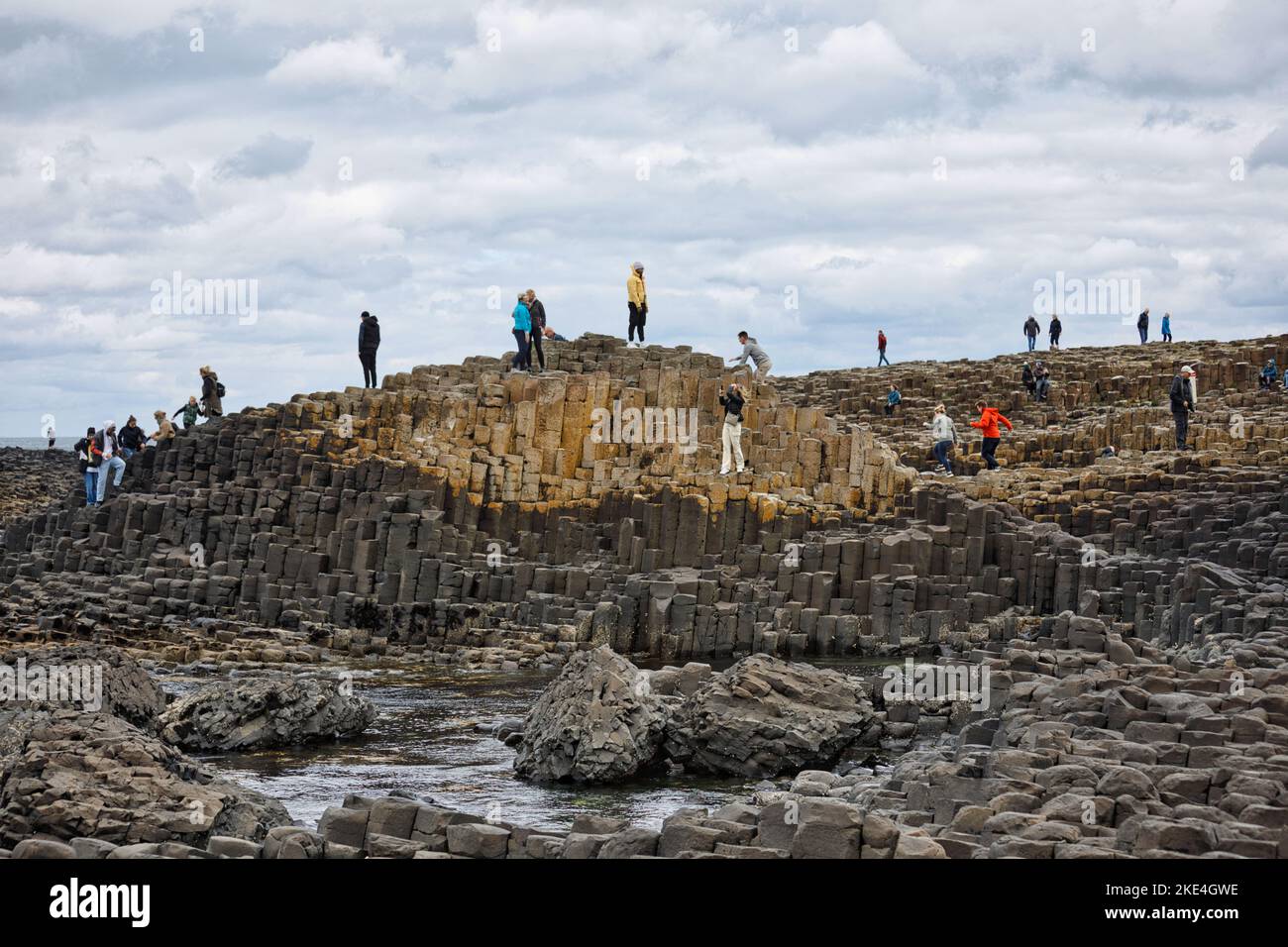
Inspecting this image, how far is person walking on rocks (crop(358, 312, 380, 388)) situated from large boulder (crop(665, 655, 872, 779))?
19650 mm

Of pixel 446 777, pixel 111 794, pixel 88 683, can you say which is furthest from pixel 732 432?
pixel 111 794

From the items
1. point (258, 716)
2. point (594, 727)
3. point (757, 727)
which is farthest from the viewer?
point (258, 716)

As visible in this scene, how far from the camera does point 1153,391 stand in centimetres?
5444

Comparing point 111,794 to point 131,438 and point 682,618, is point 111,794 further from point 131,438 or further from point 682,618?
point 131,438

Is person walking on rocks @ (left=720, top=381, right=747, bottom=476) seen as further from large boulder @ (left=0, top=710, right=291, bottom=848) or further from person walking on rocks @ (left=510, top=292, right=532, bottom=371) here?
large boulder @ (left=0, top=710, right=291, bottom=848)

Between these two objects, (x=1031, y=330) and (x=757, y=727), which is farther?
(x=1031, y=330)

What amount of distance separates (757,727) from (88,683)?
8.67m

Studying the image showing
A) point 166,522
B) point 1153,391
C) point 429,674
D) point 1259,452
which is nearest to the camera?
point 429,674

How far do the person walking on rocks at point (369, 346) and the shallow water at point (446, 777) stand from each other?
14091 millimetres

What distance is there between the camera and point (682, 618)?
99.9 feet

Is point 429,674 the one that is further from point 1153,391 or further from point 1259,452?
point 1153,391
